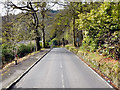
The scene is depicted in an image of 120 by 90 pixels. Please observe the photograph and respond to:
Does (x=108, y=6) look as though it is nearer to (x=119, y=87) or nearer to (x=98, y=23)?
(x=98, y=23)

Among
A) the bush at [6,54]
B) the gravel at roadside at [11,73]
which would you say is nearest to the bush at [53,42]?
the bush at [6,54]

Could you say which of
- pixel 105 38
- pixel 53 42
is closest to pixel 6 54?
pixel 105 38

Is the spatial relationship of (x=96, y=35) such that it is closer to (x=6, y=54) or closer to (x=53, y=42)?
(x=6, y=54)

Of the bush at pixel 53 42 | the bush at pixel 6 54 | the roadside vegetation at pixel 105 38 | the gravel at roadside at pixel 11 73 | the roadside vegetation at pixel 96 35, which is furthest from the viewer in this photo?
the bush at pixel 53 42

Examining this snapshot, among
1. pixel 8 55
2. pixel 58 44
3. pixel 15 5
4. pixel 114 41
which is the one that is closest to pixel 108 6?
pixel 114 41

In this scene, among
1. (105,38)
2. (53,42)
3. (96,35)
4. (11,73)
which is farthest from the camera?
(53,42)

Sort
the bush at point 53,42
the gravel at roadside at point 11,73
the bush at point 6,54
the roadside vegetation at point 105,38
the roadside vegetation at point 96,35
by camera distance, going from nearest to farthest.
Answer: the gravel at roadside at point 11,73 < the roadside vegetation at point 105,38 < the roadside vegetation at point 96,35 < the bush at point 6,54 < the bush at point 53,42

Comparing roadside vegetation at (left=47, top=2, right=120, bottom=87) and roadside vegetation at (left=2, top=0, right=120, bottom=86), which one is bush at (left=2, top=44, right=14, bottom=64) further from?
roadside vegetation at (left=47, top=2, right=120, bottom=87)

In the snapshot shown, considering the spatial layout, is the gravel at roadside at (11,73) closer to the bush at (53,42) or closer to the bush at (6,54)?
the bush at (6,54)

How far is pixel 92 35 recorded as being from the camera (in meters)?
21.9

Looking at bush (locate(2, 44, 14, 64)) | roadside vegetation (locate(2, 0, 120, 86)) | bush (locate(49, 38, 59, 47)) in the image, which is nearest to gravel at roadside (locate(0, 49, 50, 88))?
roadside vegetation (locate(2, 0, 120, 86))

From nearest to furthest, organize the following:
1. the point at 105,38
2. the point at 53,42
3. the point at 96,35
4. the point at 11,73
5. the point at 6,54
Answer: the point at 11,73 < the point at 105,38 < the point at 96,35 < the point at 6,54 < the point at 53,42

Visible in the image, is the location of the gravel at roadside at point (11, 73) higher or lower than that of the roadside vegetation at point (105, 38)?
lower

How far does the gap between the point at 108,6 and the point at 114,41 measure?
4.10m
